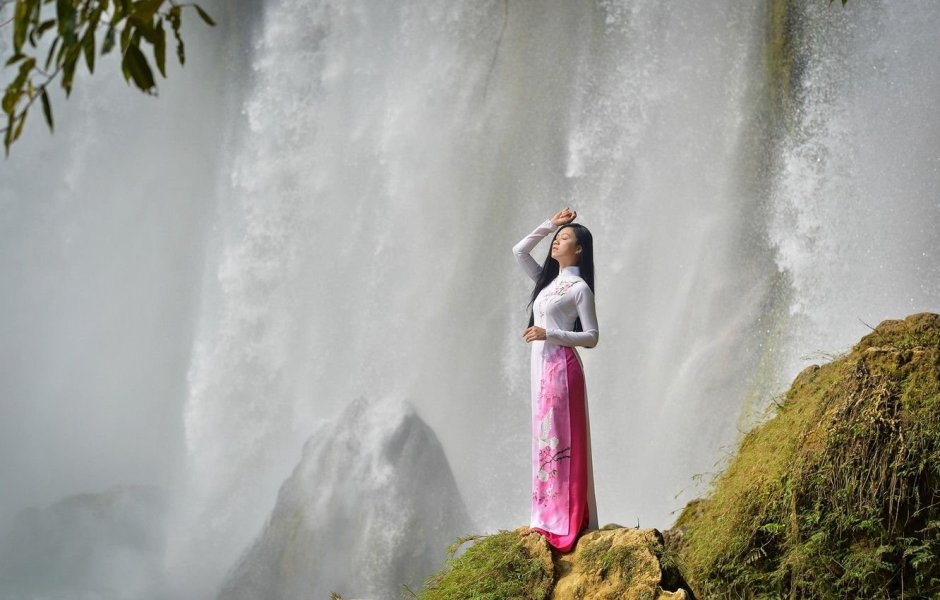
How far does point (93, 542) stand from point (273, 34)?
8.75m

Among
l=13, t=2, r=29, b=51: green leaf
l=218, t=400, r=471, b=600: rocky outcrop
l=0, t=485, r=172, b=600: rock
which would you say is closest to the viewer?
l=13, t=2, r=29, b=51: green leaf

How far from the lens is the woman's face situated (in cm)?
523

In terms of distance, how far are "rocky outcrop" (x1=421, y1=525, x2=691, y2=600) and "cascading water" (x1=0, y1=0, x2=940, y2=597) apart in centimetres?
680

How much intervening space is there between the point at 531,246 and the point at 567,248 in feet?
0.76

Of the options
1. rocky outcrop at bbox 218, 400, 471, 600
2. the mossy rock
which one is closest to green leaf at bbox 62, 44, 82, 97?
the mossy rock

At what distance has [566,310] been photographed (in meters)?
5.13

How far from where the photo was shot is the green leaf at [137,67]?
248 cm

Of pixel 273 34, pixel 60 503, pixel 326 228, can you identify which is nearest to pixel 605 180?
pixel 326 228

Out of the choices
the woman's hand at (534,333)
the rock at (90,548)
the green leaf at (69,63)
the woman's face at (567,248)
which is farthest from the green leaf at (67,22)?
the rock at (90,548)

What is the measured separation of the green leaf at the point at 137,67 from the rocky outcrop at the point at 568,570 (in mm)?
2869

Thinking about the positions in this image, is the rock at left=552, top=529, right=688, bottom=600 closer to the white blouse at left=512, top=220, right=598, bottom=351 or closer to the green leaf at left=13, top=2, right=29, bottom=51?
the white blouse at left=512, top=220, right=598, bottom=351

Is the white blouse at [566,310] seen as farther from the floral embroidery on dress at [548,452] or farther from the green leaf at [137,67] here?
the green leaf at [137,67]

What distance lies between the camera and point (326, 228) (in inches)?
623

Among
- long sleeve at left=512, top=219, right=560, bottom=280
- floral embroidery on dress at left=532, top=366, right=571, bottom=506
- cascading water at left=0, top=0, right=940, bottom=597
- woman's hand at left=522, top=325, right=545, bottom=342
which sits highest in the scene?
cascading water at left=0, top=0, right=940, bottom=597
